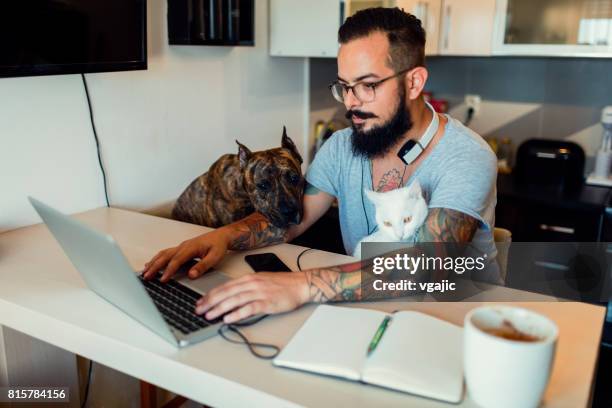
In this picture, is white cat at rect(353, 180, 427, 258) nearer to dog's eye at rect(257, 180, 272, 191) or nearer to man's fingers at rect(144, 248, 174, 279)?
dog's eye at rect(257, 180, 272, 191)

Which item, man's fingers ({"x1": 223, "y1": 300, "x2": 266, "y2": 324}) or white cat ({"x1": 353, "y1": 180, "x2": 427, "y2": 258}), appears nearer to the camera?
man's fingers ({"x1": 223, "y1": 300, "x2": 266, "y2": 324})

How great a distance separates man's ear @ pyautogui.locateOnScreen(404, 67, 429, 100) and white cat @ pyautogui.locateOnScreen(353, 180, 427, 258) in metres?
0.28

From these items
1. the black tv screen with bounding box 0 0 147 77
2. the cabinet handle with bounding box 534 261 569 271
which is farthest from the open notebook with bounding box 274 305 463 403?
the cabinet handle with bounding box 534 261 569 271

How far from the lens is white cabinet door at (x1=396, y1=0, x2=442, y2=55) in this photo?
2.45 metres

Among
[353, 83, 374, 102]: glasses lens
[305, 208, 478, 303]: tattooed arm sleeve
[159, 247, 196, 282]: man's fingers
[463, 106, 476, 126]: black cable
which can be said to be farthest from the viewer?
[463, 106, 476, 126]: black cable

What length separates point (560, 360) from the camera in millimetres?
938

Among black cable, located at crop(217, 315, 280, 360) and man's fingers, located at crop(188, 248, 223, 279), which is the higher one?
man's fingers, located at crop(188, 248, 223, 279)

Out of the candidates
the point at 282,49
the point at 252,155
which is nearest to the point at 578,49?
the point at 282,49

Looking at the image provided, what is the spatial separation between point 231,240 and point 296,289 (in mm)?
383

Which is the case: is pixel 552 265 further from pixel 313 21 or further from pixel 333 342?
pixel 333 342

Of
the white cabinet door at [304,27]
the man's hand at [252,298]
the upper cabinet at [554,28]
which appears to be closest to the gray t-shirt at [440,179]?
the man's hand at [252,298]

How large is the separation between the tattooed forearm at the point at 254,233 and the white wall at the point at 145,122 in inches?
24.1

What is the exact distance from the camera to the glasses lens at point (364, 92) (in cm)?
146

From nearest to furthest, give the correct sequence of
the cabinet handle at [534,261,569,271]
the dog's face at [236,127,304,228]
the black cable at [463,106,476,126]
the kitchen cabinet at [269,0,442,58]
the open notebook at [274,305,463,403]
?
the open notebook at [274,305,463,403], the dog's face at [236,127,304,228], the kitchen cabinet at [269,0,442,58], the cabinet handle at [534,261,569,271], the black cable at [463,106,476,126]
